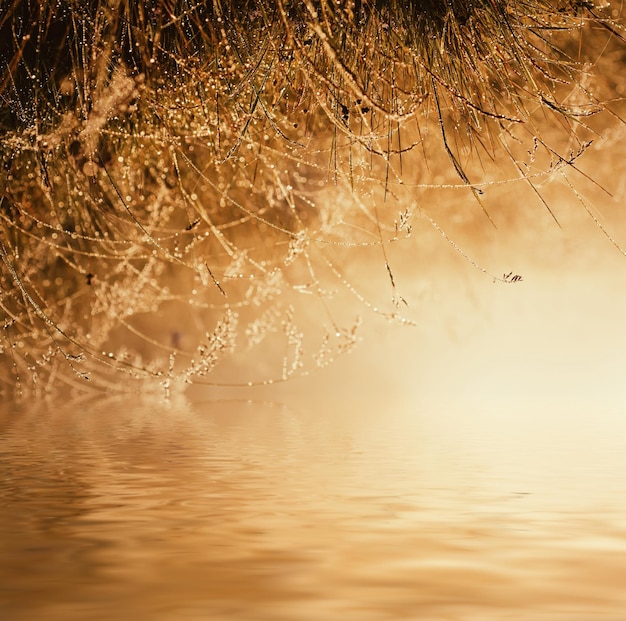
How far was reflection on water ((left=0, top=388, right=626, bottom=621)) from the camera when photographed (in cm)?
161

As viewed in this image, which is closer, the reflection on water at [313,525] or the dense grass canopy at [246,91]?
the reflection on water at [313,525]

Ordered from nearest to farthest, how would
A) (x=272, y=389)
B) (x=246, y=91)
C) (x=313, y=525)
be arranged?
(x=313, y=525) < (x=246, y=91) < (x=272, y=389)

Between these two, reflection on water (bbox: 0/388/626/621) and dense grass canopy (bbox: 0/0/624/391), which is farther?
dense grass canopy (bbox: 0/0/624/391)

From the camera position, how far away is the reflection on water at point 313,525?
5.27ft

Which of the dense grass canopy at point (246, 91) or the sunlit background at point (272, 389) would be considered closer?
the sunlit background at point (272, 389)

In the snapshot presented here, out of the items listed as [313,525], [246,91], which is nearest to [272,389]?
[246,91]

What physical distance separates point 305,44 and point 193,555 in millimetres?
1698

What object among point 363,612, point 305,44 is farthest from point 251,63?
point 363,612

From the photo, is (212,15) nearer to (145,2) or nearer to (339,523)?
(145,2)

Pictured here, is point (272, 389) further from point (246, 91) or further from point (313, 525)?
point (313, 525)

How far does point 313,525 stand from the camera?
218 centimetres

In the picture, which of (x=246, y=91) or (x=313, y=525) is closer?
(x=313, y=525)

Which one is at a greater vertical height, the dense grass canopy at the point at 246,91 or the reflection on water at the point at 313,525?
the dense grass canopy at the point at 246,91

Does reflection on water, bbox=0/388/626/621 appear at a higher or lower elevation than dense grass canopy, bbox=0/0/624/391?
lower
